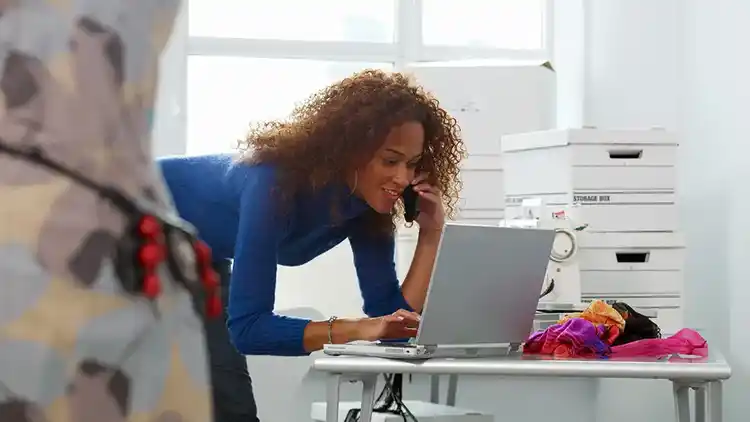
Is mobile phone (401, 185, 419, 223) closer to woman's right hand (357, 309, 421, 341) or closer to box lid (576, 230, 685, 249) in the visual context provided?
woman's right hand (357, 309, 421, 341)

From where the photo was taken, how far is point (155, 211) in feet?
1.53

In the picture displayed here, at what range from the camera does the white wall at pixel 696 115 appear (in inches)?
133

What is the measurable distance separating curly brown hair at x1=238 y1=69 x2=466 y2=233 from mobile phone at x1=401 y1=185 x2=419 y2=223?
0.11 feet

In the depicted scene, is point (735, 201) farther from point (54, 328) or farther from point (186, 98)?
point (54, 328)

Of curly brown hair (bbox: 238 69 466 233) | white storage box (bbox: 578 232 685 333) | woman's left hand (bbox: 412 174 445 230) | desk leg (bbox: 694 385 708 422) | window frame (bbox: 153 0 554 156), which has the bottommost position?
desk leg (bbox: 694 385 708 422)

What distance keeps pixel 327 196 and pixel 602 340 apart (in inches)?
27.1

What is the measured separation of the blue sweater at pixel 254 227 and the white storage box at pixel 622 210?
3.63 feet

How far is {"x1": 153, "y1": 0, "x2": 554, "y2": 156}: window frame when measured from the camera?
3.74m

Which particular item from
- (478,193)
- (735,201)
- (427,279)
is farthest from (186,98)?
(735,201)

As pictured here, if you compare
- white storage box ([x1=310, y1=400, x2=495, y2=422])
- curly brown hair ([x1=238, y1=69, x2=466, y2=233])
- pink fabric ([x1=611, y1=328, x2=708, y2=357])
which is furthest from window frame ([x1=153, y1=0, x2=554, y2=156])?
pink fabric ([x1=611, y1=328, x2=708, y2=357])

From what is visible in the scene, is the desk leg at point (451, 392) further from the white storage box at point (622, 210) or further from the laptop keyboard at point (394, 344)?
the laptop keyboard at point (394, 344)

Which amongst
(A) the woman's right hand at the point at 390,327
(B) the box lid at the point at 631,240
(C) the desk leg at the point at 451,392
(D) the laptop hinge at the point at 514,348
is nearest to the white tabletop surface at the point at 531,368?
(A) the woman's right hand at the point at 390,327

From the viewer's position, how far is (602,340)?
2.29 metres

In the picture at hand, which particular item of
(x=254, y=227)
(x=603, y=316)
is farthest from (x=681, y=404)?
(x=254, y=227)
